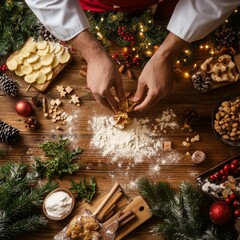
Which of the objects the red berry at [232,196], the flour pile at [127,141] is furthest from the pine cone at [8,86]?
the red berry at [232,196]

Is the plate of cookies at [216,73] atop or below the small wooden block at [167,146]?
atop

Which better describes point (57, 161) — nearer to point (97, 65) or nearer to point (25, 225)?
point (25, 225)

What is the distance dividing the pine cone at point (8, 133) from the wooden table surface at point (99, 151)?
0.03 meters

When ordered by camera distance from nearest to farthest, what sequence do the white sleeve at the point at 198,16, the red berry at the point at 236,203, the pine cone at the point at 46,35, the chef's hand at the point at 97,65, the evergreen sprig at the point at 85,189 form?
the white sleeve at the point at 198,16, the chef's hand at the point at 97,65, the red berry at the point at 236,203, the evergreen sprig at the point at 85,189, the pine cone at the point at 46,35

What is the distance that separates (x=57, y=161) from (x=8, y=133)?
0.66 ft

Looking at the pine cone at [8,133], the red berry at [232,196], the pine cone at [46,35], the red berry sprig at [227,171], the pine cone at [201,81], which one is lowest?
the red berry at [232,196]

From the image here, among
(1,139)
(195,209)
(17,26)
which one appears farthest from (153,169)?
(17,26)

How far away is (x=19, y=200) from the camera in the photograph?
1418 mm

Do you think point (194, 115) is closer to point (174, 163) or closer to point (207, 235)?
point (174, 163)

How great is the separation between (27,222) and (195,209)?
56cm

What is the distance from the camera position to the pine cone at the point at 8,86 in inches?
61.2

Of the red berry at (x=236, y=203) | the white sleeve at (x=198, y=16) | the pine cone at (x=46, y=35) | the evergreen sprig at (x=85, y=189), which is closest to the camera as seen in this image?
the white sleeve at (x=198, y=16)

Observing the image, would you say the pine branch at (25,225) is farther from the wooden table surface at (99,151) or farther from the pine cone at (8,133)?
the pine cone at (8,133)

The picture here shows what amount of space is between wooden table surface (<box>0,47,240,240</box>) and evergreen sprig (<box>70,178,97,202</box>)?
25mm
